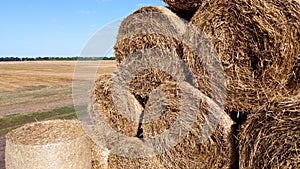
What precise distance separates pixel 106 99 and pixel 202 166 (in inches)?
49.5

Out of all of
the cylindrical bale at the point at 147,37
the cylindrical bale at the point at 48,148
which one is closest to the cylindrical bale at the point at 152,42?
the cylindrical bale at the point at 147,37

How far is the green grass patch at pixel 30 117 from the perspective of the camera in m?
6.52

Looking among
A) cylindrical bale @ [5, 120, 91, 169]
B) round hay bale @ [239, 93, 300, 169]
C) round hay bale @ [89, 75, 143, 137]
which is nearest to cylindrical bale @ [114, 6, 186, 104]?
round hay bale @ [89, 75, 143, 137]

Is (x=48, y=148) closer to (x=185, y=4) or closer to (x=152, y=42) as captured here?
(x=152, y=42)

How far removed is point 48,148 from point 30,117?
16.1ft

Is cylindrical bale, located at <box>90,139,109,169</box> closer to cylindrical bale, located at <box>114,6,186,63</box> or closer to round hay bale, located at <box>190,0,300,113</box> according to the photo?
cylindrical bale, located at <box>114,6,186,63</box>

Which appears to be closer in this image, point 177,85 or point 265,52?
point 265,52

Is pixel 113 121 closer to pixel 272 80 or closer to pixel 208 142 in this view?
pixel 208 142

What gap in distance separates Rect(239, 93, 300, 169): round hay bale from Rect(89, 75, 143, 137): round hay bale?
1.29 metres

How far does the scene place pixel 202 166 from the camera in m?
2.78

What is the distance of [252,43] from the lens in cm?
251

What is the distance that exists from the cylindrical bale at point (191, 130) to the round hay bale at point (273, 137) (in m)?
0.26

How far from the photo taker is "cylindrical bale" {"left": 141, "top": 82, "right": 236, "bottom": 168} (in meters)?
2.61

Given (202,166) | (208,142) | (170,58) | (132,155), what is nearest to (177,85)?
(170,58)
